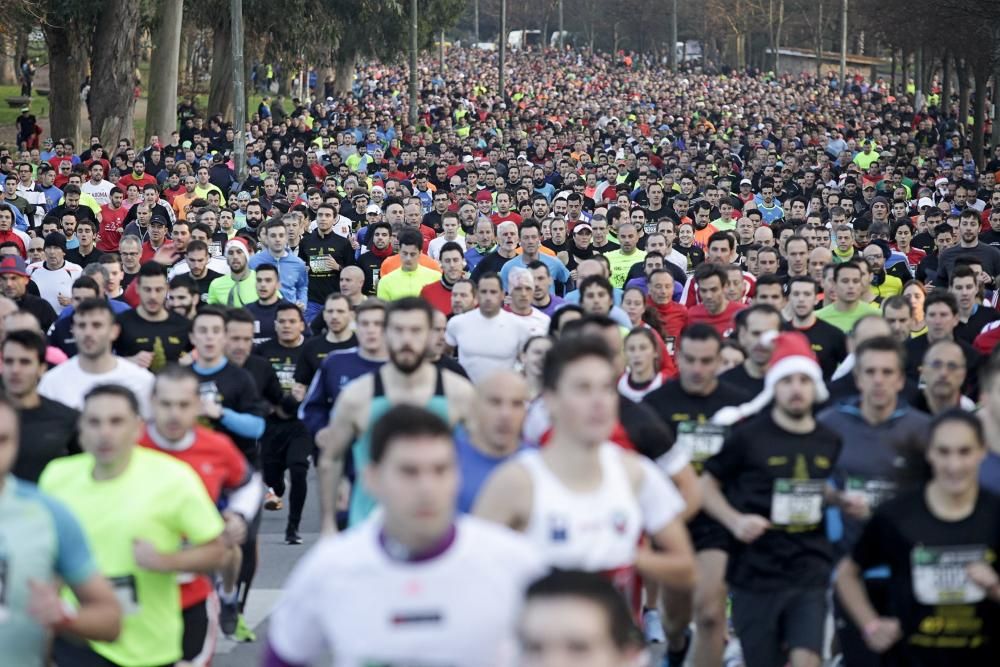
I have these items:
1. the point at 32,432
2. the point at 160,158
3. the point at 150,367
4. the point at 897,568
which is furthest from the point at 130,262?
the point at 160,158

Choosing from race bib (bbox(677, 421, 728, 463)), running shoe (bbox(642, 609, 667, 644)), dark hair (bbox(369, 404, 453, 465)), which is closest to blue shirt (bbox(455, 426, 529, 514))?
dark hair (bbox(369, 404, 453, 465))

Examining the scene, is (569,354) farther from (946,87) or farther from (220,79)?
(946,87)

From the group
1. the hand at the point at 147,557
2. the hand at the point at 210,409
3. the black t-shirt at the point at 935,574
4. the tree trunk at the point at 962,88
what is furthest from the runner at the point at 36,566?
the tree trunk at the point at 962,88

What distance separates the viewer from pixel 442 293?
1477cm

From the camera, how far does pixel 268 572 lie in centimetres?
1111

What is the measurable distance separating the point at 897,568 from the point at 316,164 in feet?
90.0

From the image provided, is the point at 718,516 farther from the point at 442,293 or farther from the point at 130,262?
the point at 130,262

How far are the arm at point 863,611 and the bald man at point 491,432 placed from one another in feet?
3.82

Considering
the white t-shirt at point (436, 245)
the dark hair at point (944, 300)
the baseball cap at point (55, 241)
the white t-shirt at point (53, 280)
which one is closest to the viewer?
the dark hair at point (944, 300)

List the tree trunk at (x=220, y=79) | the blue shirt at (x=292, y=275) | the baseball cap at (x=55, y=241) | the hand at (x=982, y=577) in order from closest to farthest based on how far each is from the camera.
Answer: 1. the hand at (x=982, y=577)
2. the baseball cap at (x=55, y=241)
3. the blue shirt at (x=292, y=275)
4. the tree trunk at (x=220, y=79)

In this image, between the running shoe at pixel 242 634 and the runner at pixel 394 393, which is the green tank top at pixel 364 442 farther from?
the running shoe at pixel 242 634

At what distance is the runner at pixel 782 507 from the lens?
24.8 feet

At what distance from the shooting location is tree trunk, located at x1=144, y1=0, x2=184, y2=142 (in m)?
41.6

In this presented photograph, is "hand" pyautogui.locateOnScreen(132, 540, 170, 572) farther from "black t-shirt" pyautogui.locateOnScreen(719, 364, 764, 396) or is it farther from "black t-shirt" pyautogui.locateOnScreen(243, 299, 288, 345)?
"black t-shirt" pyautogui.locateOnScreen(243, 299, 288, 345)
